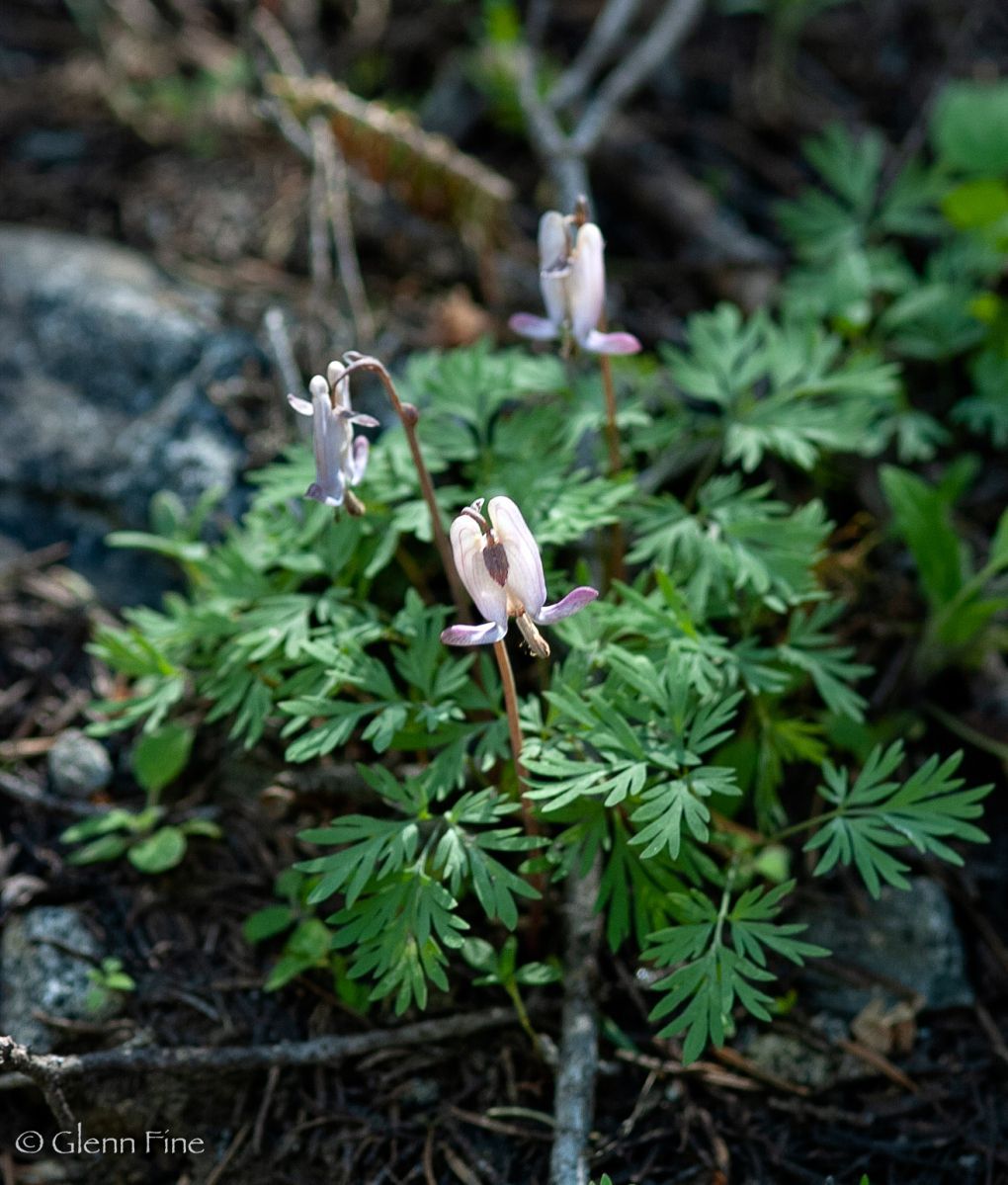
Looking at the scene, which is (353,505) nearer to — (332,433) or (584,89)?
(332,433)

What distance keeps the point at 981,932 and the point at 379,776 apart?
171 cm

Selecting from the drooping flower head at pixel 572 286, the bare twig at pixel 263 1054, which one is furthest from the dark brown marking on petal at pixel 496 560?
the bare twig at pixel 263 1054

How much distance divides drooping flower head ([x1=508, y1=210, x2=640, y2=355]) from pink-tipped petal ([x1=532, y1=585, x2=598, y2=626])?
2.77 ft

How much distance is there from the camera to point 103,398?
13.1ft

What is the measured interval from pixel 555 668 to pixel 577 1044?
0.91 metres

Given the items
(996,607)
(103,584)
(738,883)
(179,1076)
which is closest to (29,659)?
(103,584)

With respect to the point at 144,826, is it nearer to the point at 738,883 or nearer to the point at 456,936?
the point at 456,936

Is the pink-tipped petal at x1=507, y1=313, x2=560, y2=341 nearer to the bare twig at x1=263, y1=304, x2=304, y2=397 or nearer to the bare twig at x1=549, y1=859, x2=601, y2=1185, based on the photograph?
the bare twig at x1=263, y1=304, x2=304, y2=397

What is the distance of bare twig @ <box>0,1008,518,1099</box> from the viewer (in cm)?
253

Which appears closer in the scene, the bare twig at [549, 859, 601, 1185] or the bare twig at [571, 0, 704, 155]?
the bare twig at [549, 859, 601, 1185]

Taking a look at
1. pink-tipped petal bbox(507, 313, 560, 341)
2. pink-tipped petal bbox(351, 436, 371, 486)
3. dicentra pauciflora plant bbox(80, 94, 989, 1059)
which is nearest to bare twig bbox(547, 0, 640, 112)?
dicentra pauciflora plant bbox(80, 94, 989, 1059)

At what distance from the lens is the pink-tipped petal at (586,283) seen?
108 inches

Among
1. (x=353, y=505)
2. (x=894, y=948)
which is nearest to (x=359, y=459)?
(x=353, y=505)

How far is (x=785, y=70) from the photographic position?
17.4ft
